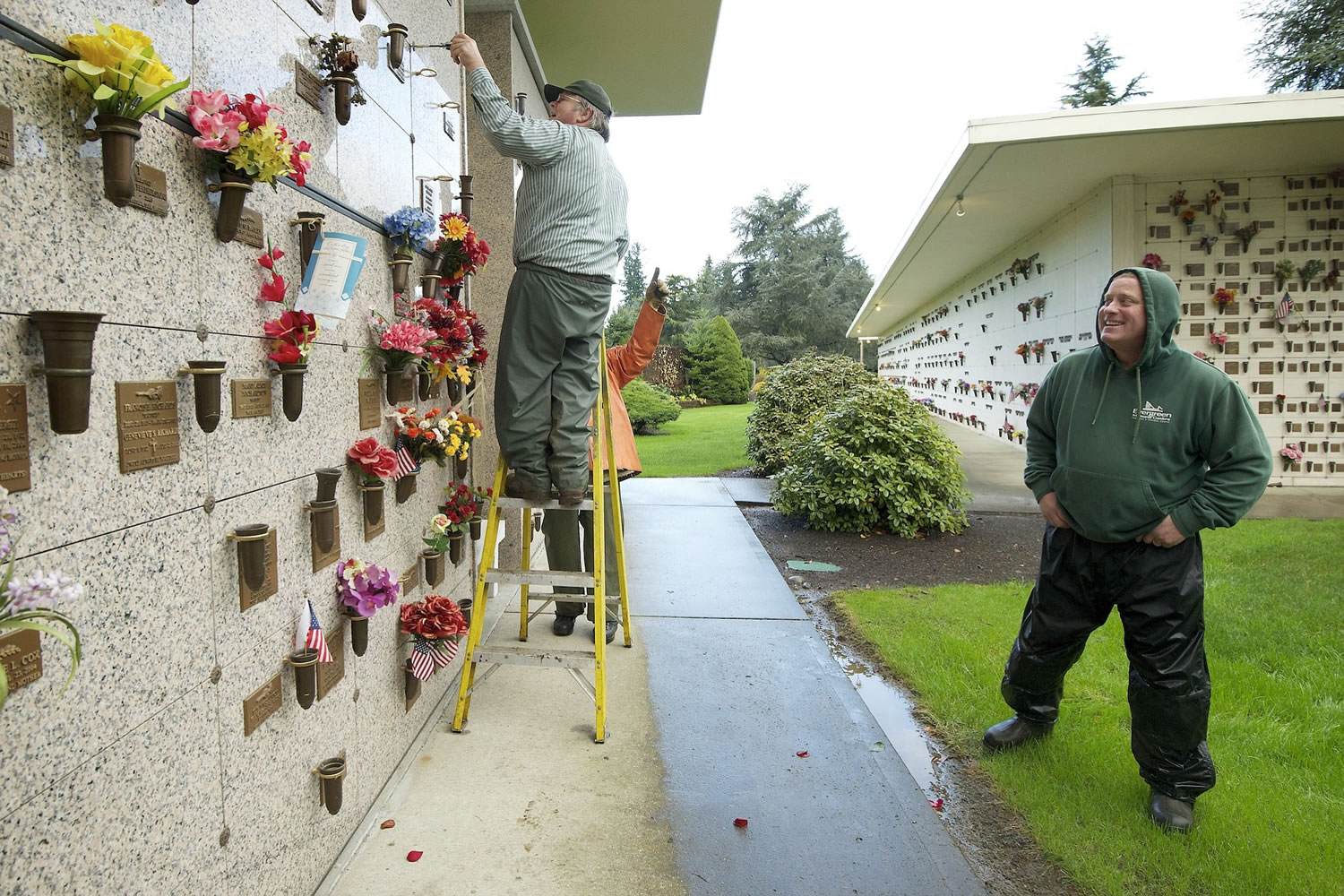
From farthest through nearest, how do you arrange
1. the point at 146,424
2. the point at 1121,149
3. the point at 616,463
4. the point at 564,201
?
1. the point at 1121,149
2. the point at 616,463
3. the point at 564,201
4. the point at 146,424

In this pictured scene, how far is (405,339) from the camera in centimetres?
A: 267

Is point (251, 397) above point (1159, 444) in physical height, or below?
above

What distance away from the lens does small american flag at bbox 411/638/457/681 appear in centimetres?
297

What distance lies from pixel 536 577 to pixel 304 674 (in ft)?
4.67

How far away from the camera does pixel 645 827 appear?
8.62 ft

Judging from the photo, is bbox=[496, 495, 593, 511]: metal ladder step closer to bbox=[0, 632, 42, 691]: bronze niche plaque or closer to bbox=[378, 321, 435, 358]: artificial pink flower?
bbox=[378, 321, 435, 358]: artificial pink flower

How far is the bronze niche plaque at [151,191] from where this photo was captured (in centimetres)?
144

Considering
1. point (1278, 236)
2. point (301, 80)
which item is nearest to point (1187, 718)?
point (301, 80)

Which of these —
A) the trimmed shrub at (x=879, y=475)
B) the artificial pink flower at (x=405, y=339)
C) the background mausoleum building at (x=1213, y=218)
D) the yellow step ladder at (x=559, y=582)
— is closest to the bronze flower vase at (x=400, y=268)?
the artificial pink flower at (x=405, y=339)

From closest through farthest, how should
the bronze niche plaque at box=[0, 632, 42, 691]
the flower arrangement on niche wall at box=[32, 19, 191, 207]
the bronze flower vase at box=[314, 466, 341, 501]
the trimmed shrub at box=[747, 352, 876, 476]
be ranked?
1. the bronze niche plaque at box=[0, 632, 42, 691]
2. the flower arrangement on niche wall at box=[32, 19, 191, 207]
3. the bronze flower vase at box=[314, 466, 341, 501]
4. the trimmed shrub at box=[747, 352, 876, 476]

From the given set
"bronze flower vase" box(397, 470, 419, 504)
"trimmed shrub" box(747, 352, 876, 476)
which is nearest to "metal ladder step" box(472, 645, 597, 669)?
"bronze flower vase" box(397, 470, 419, 504)

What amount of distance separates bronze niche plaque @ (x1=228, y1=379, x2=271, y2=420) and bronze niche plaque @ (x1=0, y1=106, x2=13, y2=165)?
69 cm

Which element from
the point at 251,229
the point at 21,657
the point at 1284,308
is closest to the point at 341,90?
the point at 251,229

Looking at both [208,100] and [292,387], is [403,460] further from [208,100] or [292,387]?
[208,100]
